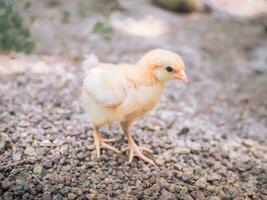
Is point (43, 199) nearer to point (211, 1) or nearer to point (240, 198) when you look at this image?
point (240, 198)

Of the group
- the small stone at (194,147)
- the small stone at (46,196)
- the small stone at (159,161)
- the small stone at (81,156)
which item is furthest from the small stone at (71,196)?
the small stone at (194,147)

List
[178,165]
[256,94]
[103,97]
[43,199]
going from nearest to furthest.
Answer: [43,199]
[103,97]
[178,165]
[256,94]

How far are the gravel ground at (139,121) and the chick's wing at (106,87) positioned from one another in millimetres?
427

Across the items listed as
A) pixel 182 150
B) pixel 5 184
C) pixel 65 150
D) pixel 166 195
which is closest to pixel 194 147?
pixel 182 150

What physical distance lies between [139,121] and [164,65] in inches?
40.1

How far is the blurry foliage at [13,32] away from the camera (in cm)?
379

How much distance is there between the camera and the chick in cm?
277

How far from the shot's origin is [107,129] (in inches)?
136

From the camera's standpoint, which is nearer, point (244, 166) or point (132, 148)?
point (132, 148)

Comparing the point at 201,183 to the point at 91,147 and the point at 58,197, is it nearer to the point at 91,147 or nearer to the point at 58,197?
the point at 91,147

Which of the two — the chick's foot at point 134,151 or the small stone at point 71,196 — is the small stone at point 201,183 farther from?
the small stone at point 71,196

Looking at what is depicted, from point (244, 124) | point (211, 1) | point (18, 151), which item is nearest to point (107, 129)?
point (18, 151)

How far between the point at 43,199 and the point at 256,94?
3.00 m

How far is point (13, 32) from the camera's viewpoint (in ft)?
13.2
